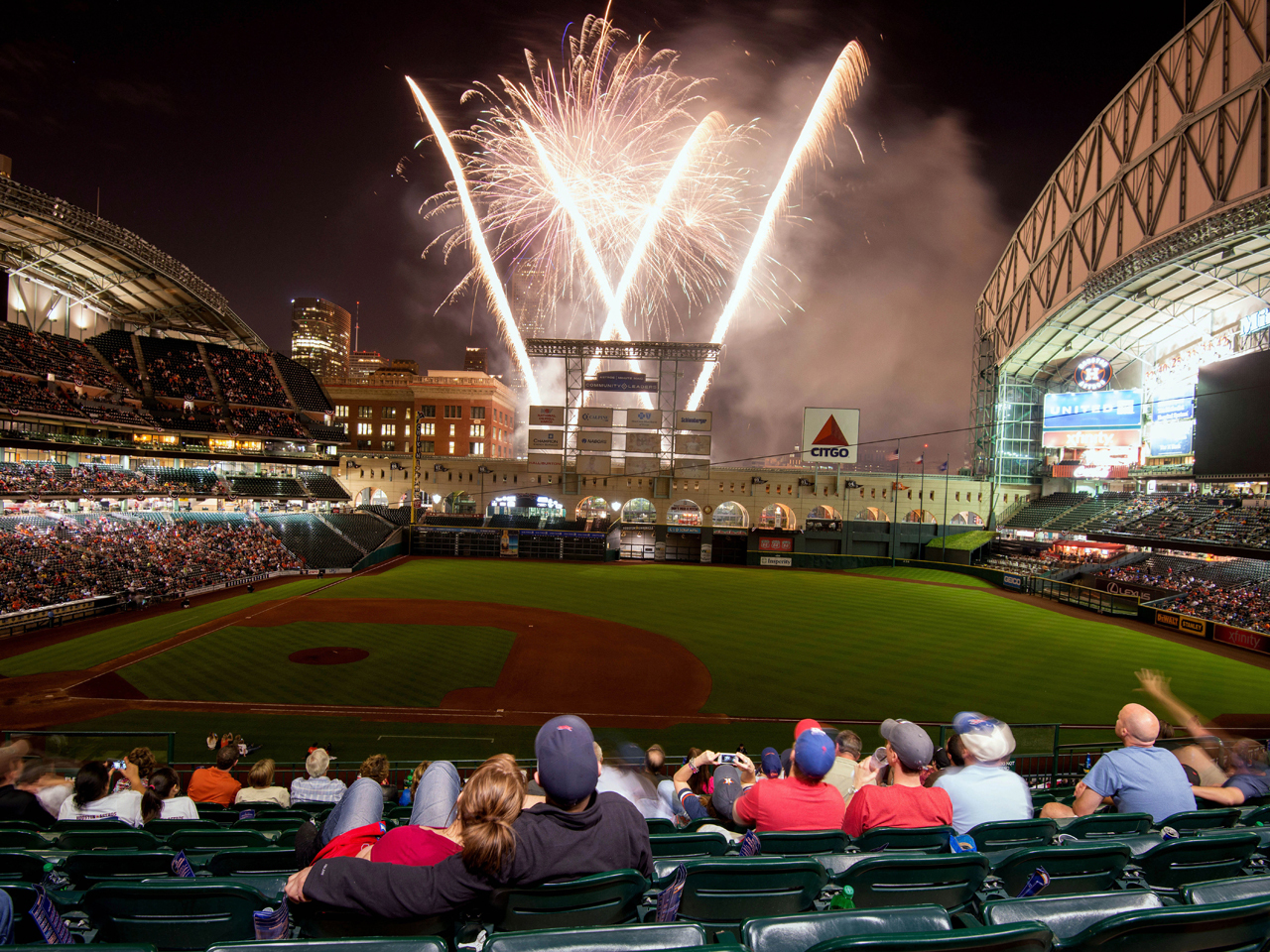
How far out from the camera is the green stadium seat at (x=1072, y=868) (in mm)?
3275

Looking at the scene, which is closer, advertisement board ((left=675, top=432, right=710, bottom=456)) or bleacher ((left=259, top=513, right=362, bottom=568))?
bleacher ((left=259, top=513, right=362, bottom=568))

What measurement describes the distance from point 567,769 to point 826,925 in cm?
A: 119

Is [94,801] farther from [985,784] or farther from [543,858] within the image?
[985,784]

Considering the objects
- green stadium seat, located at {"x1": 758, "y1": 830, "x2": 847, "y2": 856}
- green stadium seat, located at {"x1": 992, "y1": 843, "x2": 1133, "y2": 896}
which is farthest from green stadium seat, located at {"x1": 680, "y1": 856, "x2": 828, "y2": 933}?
green stadium seat, located at {"x1": 992, "y1": 843, "x2": 1133, "y2": 896}

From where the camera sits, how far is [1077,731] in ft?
48.6

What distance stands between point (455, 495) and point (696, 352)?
28.6 m

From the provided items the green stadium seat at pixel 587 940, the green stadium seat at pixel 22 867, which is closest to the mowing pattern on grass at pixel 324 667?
the green stadium seat at pixel 22 867

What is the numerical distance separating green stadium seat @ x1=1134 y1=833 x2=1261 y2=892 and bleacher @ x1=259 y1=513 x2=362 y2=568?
44154 mm

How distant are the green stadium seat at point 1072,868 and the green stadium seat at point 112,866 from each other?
5091 mm

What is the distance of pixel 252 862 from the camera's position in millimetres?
4070

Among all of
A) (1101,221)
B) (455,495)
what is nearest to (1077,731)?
(1101,221)

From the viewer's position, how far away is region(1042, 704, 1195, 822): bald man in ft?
15.3

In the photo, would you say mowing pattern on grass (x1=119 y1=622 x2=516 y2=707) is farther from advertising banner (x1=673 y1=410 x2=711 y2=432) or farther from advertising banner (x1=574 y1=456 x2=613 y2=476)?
advertising banner (x1=673 y1=410 x2=711 y2=432)

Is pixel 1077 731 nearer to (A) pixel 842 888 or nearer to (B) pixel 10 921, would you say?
(A) pixel 842 888
